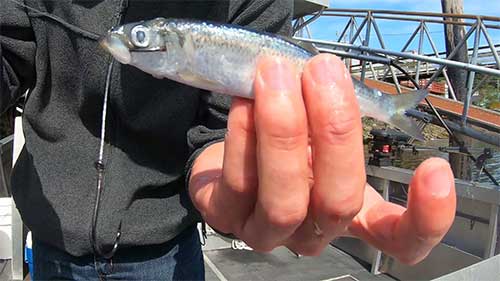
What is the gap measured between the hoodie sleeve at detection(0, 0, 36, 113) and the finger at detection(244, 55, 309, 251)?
2.33ft

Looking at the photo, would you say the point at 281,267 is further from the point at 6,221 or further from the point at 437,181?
the point at 437,181

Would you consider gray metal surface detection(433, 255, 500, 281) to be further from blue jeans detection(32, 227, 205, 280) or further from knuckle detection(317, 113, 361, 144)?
knuckle detection(317, 113, 361, 144)

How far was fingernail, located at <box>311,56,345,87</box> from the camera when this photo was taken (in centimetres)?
87

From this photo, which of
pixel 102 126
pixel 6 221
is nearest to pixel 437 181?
pixel 102 126

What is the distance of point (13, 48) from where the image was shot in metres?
1.28

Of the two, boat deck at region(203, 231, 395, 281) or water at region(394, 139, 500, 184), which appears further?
water at region(394, 139, 500, 184)

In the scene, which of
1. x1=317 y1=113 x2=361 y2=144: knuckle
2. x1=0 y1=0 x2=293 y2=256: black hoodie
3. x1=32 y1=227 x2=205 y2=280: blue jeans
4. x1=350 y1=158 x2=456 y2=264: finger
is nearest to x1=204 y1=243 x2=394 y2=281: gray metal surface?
x1=32 y1=227 x2=205 y2=280: blue jeans

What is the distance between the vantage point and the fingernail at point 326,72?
2.86ft

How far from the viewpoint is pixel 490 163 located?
4.04 m

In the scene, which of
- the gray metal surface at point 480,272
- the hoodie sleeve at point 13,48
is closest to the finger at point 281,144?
the hoodie sleeve at point 13,48

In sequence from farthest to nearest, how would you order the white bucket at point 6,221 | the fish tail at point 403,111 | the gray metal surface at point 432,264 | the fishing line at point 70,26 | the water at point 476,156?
the water at point 476,156, the gray metal surface at point 432,264, the white bucket at point 6,221, the fishing line at point 70,26, the fish tail at point 403,111

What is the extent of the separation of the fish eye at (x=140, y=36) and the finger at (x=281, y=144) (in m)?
0.25

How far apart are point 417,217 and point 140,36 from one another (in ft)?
2.12

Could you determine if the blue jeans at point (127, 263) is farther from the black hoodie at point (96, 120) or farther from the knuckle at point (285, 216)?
the knuckle at point (285, 216)
